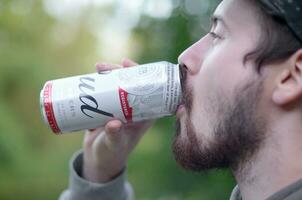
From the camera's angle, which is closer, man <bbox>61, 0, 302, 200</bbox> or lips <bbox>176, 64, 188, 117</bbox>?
man <bbox>61, 0, 302, 200</bbox>

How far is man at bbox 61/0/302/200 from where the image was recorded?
1131 millimetres

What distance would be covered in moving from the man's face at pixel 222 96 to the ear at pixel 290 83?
0.03 metres

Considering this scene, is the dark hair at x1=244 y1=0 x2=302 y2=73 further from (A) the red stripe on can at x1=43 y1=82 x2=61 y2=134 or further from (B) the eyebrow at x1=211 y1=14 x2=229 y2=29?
(A) the red stripe on can at x1=43 y1=82 x2=61 y2=134

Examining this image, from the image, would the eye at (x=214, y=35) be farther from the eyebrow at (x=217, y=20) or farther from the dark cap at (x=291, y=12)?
the dark cap at (x=291, y=12)

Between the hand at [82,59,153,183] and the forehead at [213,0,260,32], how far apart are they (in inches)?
17.3

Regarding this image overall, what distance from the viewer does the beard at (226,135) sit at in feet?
3.79

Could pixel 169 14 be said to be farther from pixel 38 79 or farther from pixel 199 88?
pixel 199 88

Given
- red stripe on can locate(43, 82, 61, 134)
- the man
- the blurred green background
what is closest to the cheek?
the man

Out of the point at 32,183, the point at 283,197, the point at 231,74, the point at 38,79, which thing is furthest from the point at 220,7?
the point at 32,183

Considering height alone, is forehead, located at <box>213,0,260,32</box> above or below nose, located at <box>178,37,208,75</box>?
above

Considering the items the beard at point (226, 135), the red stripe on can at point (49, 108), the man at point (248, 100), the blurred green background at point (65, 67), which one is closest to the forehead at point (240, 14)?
the man at point (248, 100)

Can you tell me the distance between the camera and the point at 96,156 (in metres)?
1.59

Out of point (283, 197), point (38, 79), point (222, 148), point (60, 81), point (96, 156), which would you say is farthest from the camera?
point (38, 79)

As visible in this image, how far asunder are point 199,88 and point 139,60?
4482mm
